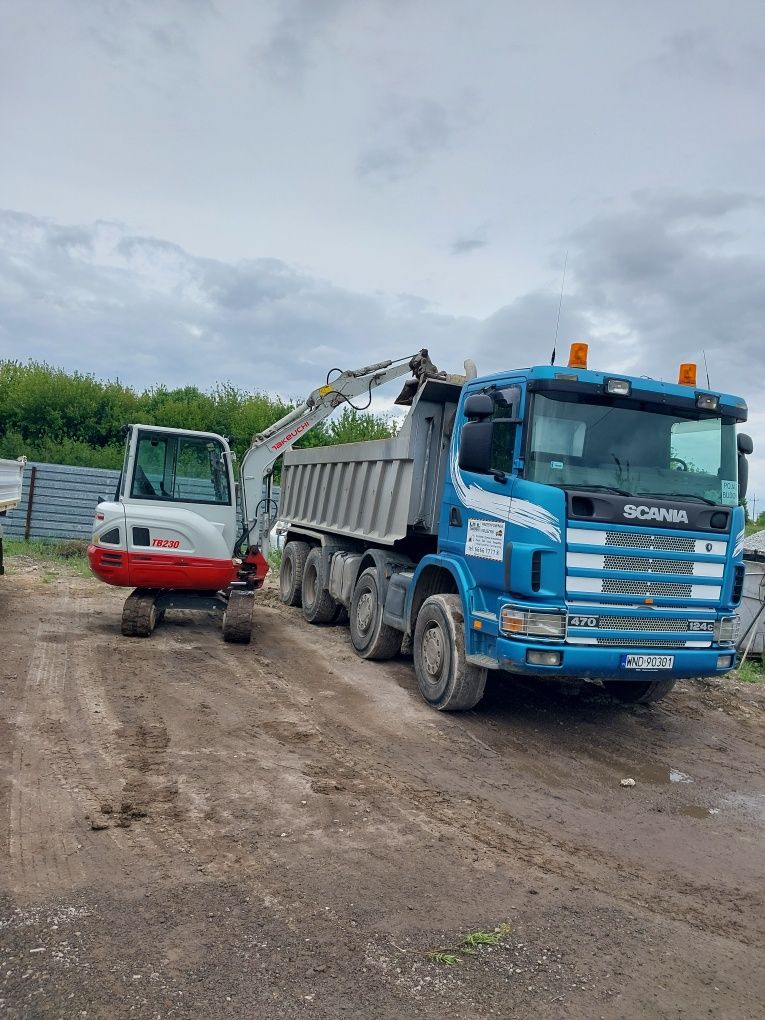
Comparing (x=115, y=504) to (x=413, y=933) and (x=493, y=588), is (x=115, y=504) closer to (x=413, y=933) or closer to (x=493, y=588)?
(x=493, y=588)

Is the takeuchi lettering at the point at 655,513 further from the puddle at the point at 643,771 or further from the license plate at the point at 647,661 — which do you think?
the puddle at the point at 643,771

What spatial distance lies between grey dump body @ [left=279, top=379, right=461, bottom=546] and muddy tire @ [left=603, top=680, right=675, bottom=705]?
2516mm

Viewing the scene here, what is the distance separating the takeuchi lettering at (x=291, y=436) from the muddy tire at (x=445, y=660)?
4.46m

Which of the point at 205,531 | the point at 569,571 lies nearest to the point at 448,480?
the point at 569,571

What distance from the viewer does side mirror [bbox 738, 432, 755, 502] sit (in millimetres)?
7434

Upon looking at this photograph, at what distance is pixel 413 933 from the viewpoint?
12.9ft

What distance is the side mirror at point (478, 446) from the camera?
7.06 metres

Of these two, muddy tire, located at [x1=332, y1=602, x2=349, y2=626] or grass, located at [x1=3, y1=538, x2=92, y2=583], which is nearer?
muddy tire, located at [x1=332, y1=602, x2=349, y2=626]

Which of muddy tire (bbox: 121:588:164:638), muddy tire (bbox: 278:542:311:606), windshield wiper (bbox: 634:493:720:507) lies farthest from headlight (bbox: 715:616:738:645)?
muddy tire (bbox: 278:542:311:606)

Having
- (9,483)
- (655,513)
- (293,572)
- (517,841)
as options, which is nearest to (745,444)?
(655,513)

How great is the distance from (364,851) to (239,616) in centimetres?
A: 598

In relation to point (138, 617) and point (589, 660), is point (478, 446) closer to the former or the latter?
point (589, 660)

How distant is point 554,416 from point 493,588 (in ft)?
4.96

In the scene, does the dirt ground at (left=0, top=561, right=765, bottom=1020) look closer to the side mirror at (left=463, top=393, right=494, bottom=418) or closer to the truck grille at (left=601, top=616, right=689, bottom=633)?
the truck grille at (left=601, top=616, right=689, bottom=633)
